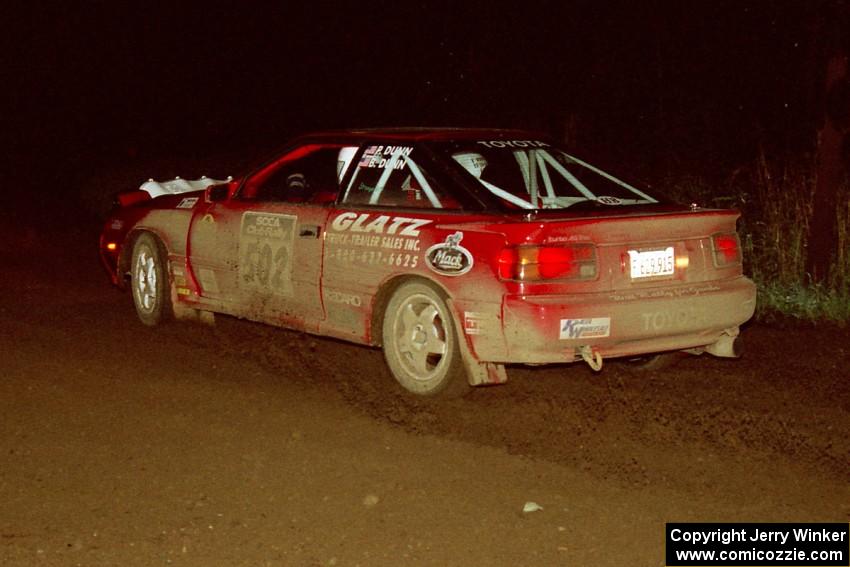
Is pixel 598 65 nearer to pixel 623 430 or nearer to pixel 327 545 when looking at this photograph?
pixel 623 430

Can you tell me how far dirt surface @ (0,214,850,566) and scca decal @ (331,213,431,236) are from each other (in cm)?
88

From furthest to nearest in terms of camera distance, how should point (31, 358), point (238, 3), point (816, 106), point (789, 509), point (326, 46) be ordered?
point (238, 3) < point (326, 46) < point (816, 106) < point (31, 358) < point (789, 509)

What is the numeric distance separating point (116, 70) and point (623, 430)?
102 ft

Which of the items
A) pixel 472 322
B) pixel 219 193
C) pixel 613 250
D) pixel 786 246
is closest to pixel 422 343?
pixel 472 322

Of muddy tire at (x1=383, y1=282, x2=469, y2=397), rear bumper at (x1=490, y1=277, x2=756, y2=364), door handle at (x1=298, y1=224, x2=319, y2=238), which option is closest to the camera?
rear bumper at (x1=490, y1=277, x2=756, y2=364)

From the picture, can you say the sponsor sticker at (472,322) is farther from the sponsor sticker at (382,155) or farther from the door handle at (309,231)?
the door handle at (309,231)

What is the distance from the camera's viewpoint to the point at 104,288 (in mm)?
11492

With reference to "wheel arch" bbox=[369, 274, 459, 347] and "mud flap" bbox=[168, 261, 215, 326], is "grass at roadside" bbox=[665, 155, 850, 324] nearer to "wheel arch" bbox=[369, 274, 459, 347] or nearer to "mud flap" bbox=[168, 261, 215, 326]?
"wheel arch" bbox=[369, 274, 459, 347]

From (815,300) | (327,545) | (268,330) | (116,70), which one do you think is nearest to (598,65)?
(815,300)

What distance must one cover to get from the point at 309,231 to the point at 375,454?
2.04 meters

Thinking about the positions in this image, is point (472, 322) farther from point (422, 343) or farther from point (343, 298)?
point (343, 298)

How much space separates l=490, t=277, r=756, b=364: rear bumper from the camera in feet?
21.4

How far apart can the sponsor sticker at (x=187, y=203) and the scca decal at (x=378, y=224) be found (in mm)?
1614

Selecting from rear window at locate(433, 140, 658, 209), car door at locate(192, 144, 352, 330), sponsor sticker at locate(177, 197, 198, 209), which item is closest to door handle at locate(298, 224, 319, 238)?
car door at locate(192, 144, 352, 330)
